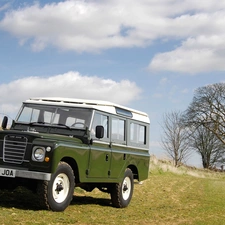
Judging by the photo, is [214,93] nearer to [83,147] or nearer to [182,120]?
[182,120]

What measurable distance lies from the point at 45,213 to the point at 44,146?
1220mm

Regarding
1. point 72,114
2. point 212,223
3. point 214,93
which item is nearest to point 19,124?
point 72,114

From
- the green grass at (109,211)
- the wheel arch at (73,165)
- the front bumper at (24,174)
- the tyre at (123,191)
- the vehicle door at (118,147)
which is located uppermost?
the vehicle door at (118,147)

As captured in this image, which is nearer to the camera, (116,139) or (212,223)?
(212,223)

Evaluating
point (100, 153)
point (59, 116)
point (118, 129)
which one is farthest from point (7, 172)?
point (118, 129)

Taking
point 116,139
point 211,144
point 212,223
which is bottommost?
point 212,223

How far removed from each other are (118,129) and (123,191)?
1627 millimetres

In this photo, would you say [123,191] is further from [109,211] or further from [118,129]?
[118,129]

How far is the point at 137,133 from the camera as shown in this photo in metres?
12.6

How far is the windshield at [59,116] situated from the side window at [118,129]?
3.81 ft

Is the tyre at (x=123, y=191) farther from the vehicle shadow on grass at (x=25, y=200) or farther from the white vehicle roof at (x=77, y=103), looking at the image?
the white vehicle roof at (x=77, y=103)

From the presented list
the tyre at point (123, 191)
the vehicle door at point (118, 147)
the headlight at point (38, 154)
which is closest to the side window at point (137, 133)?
the vehicle door at point (118, 147)

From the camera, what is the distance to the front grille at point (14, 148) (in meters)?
9.05

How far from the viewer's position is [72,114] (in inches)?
406
